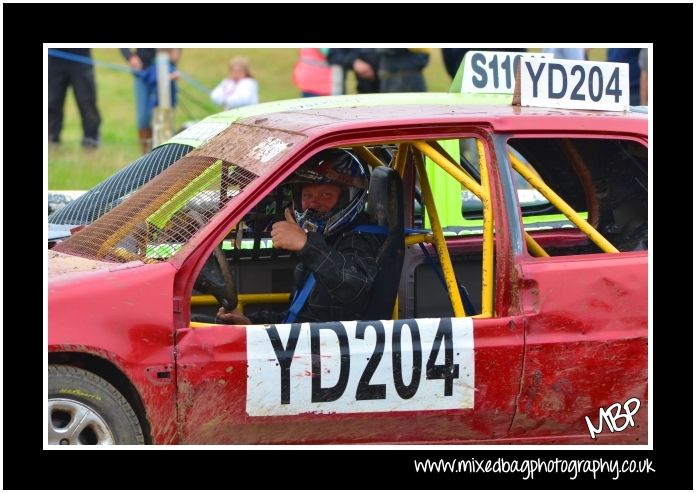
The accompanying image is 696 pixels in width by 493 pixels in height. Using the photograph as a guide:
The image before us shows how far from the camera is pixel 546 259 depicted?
4520 millimetres

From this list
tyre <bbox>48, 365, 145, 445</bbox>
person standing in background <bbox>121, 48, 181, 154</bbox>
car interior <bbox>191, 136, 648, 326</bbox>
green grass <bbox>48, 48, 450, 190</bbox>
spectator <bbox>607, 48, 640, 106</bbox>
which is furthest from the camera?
person standing in background <bbox>121, 48, 181, 154</bbox>

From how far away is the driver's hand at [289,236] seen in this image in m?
4.61

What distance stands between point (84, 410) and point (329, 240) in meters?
1.26

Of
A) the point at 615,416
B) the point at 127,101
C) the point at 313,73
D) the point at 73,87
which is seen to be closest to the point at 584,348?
the point at 615,416

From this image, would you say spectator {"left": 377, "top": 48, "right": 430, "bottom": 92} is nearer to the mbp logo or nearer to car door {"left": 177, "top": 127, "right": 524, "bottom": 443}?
car door {"left": 177, "top": 127, "right": 524, "bottom": 443}

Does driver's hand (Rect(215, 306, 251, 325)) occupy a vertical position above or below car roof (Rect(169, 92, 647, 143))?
below

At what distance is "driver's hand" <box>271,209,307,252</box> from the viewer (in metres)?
4.61

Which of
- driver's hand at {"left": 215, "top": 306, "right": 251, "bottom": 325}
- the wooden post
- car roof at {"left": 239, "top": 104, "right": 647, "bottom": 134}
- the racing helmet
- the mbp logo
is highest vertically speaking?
the wooden post

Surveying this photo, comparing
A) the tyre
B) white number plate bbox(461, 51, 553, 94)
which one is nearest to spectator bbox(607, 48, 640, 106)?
white number plate bbox(461, 51, 553, 94)

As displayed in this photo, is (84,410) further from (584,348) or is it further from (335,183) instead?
(584,348)

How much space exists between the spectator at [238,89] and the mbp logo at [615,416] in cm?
1031

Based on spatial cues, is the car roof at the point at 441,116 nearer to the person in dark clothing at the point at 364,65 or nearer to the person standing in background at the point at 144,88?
the person in dark clothing at the point at 364,65

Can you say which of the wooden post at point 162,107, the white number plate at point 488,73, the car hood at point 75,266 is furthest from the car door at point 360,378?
the wooden post at point 162,107

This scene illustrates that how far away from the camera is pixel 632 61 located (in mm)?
11383
